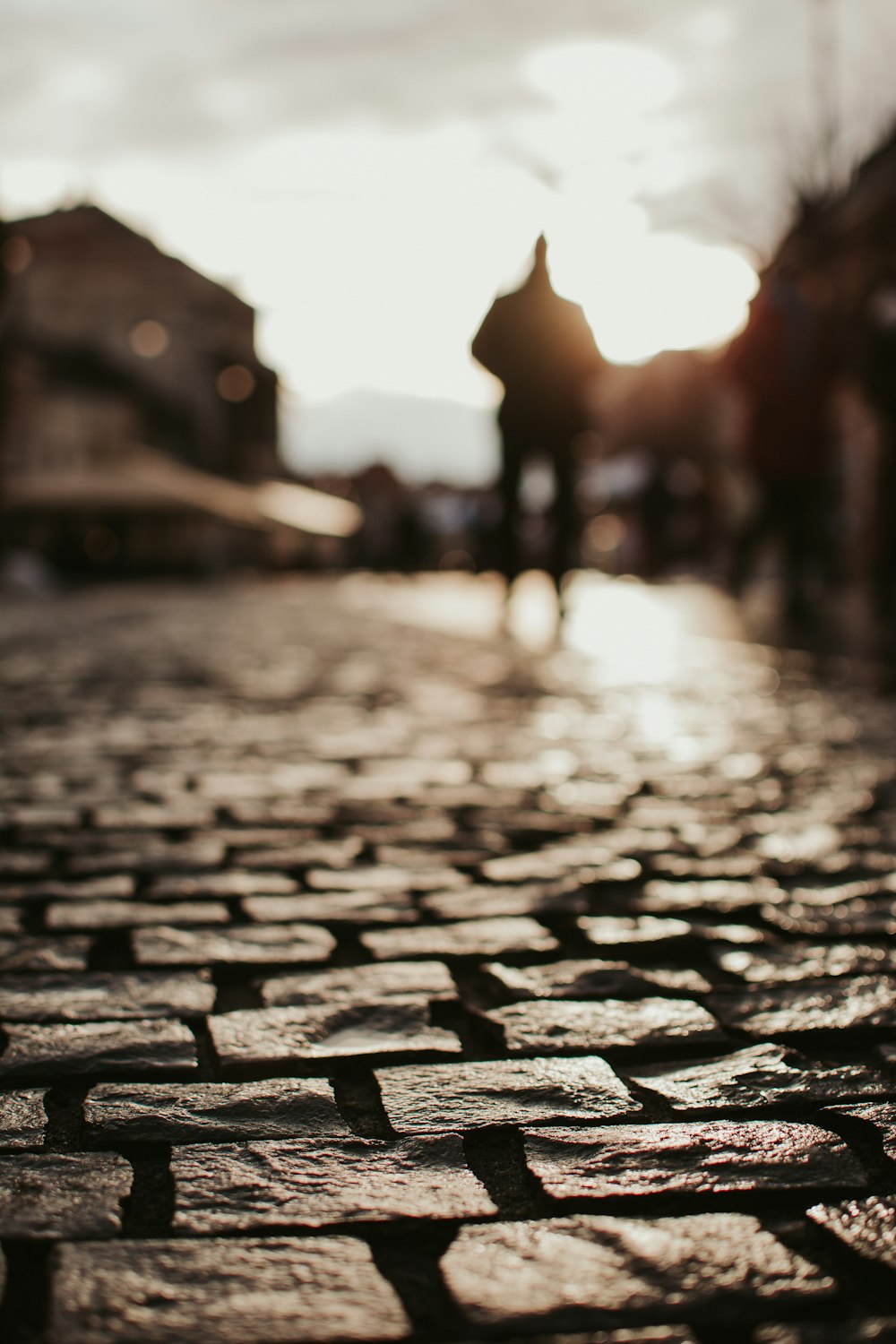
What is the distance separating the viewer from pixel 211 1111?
1849 millimetres

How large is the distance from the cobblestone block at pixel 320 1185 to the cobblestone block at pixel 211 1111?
0.15 ft

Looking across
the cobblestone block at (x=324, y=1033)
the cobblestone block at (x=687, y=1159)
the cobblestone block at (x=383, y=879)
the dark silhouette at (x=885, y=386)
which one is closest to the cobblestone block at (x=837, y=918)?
the cobblestone block at (x=383, y=879)

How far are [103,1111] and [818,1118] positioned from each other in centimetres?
88

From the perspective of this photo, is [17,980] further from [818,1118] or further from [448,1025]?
[818,1118]

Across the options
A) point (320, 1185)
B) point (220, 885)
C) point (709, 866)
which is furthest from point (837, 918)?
point (320, 1185)

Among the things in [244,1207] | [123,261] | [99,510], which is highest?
[123,261]

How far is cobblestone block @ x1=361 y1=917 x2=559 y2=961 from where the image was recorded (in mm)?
2607

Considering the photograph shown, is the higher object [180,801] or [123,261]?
[123,261]

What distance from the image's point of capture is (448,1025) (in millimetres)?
2199

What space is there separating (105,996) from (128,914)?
1.86 feet

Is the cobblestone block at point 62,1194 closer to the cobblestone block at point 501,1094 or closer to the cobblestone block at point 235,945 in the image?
the cobblestone block at point 501,1094

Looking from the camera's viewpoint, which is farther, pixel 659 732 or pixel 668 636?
pixel 668 636

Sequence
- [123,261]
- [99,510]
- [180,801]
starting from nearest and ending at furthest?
[180,801]
[99,510]
[123,261]

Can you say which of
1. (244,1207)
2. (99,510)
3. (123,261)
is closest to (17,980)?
(244,1207)
